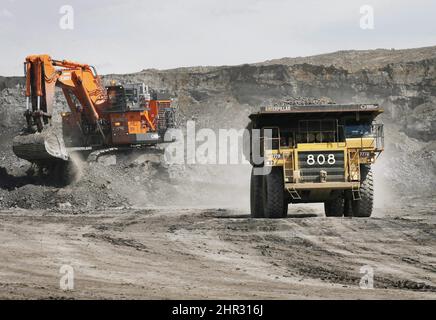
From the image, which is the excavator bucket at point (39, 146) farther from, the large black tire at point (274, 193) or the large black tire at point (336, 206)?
the large black tire at point (336, 206)

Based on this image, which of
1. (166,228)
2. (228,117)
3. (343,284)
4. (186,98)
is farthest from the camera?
(186,98)

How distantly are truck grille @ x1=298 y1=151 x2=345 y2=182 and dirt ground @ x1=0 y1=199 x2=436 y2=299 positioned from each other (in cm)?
93

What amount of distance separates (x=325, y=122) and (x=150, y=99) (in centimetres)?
1358

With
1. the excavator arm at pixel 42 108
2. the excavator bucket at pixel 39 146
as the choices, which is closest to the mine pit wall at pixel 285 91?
the excavator arm at pixel 42 108

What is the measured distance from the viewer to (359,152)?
1689 centimetres

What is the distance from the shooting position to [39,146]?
24.0m

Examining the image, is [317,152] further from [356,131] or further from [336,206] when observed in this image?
[336,206]

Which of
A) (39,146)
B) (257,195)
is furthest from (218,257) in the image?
(39,146)

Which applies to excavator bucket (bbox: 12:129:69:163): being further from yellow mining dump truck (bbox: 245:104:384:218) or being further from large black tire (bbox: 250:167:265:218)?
yellow mining dump truck (bbox: 245:104:384:218)

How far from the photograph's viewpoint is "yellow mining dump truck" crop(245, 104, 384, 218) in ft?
54.9

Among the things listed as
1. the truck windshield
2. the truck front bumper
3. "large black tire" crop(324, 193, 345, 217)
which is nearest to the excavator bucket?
"large black tire" crop(324, 193, 345, 217)

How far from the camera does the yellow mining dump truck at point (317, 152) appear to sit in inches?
659
